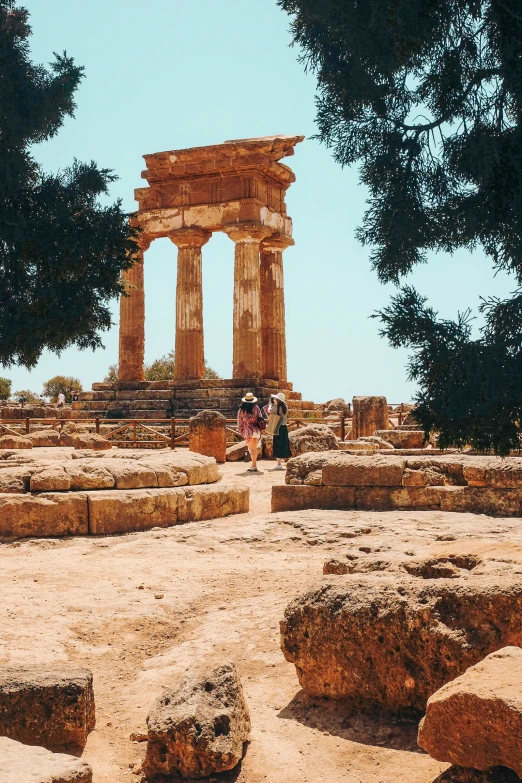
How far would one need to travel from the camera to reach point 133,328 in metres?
29.0

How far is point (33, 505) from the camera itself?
9.04 metres

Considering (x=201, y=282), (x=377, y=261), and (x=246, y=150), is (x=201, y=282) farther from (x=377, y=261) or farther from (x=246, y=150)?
(x=377, y=261)

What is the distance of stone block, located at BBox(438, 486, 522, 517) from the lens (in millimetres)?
9383

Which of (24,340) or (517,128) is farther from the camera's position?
(24,340)

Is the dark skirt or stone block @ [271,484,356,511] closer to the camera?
stone block @ [271,484,356,511]

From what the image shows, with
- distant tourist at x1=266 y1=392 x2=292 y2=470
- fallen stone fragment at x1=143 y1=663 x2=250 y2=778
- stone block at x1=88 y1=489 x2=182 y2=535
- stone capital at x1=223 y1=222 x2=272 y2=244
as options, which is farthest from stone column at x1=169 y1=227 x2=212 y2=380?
fallen stone fragment at x1=143 y1=663 x2=250 y2=778

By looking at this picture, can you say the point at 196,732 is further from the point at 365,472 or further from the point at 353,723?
the point at 365,472

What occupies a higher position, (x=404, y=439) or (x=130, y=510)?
(x=404, y=439)

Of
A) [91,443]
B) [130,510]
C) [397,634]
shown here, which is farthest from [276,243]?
[397,634]

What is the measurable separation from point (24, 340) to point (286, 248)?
1984 cm

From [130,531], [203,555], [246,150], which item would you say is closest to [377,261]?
[203,555]

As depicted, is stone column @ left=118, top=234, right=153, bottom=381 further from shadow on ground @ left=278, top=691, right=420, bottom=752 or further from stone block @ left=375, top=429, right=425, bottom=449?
shadow on ground @ left=278, top=691, right=420, bottom=752

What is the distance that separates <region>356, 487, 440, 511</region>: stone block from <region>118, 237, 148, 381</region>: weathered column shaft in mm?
19444

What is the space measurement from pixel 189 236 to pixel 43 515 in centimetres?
1979
